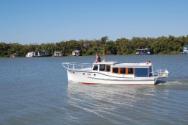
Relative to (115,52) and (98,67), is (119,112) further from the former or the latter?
(115,52)

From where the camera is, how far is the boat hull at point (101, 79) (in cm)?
4412

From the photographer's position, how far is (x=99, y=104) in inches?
1252

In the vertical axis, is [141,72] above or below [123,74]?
above

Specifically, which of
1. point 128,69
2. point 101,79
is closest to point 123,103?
point 128,69

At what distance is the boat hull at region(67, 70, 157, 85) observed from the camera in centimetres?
4412

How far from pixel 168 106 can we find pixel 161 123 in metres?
5.73

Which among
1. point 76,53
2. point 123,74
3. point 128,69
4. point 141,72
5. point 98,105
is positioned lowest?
point 98,105

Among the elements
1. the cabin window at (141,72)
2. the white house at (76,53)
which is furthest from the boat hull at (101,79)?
the white house at (76,53)

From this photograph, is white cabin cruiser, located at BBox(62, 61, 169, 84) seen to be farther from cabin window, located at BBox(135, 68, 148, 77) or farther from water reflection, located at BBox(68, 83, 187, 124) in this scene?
water reflection, located at BBox(68, 83, 187, 124)

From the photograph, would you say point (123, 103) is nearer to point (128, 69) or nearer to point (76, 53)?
point (128, 69)

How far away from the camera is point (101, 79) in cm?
4509

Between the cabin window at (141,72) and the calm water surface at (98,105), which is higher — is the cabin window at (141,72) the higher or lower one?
the higher one

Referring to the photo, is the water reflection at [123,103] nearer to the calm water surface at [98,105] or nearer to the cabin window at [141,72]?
the calm water surface at [98,105]

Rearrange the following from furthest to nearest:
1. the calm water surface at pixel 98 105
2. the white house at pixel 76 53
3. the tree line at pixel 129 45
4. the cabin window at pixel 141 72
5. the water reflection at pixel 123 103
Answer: the white house at pixel 76 53 < the tree line at pixel 129 45 < the cabin window at pixel 141 72 < the water reflection at pixel 123 103 < the calm water surface at pixel 98 105
